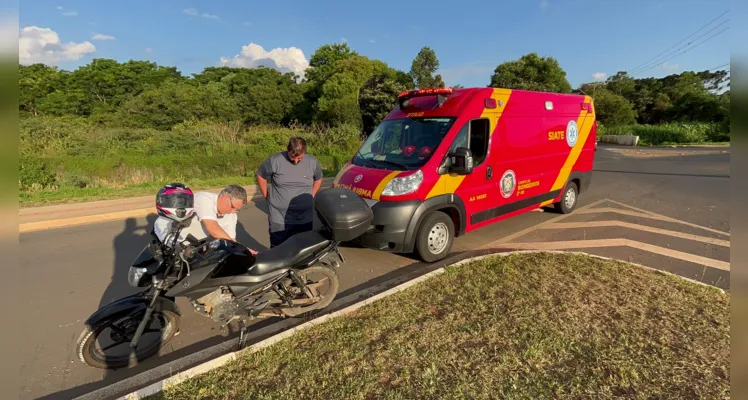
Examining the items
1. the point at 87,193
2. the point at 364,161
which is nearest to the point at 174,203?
the point at 364,161

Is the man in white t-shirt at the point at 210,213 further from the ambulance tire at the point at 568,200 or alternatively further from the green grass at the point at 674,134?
the green grass at the point at 674,134

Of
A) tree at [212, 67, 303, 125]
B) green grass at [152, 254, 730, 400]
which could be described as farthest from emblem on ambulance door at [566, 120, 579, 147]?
tree at [212, 67, 303, 125]

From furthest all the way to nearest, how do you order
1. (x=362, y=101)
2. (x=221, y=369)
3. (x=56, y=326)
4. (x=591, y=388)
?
(x=362, y=101), (x=56, y=326), (x=221, y=369), (x=591, y=388)

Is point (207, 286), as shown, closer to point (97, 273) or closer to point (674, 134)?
point (97, 273)

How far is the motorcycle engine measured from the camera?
11.1 ft

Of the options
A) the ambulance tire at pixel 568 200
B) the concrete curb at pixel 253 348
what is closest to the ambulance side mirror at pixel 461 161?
the concrete curb at pixel 253 348

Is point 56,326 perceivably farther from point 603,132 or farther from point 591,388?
point 603,132

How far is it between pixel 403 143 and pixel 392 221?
4.53 ft

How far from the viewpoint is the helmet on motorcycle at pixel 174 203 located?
3.07 m

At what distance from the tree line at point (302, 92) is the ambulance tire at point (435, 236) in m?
20.9

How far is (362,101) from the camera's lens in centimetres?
2794

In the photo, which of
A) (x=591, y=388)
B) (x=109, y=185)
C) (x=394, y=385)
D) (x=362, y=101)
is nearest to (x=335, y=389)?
(x=394, y=385)

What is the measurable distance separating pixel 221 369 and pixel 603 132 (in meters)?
50.1

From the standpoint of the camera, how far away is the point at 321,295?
13.8 feet
